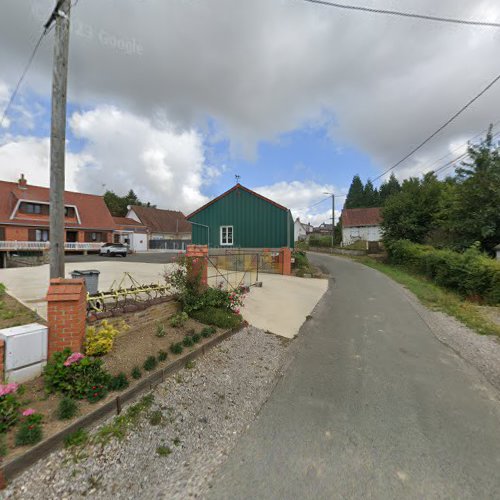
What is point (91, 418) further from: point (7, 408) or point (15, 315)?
point (15, 315)

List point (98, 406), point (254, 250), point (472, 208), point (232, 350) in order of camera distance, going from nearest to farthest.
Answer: point (98, 406) < point (232, 350) < point (472, 208) < point (254, 250)

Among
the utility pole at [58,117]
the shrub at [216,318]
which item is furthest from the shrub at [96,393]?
the shrub at [216,318]

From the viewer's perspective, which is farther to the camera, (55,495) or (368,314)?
(368,314)

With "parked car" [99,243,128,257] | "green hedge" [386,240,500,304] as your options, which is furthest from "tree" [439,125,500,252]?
"parked car" [99,243,128,257]

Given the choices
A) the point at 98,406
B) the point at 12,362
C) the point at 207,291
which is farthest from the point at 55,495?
the point at 207,291

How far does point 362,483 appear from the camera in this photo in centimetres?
215

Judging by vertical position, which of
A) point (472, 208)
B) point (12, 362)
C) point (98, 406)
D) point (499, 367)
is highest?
point (472, 208)

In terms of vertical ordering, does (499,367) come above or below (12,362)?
below

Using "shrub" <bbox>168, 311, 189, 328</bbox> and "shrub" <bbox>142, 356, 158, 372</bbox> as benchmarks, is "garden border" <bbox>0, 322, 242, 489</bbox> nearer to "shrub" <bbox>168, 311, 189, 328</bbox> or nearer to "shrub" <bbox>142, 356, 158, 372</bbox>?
"shrub" <bbox>142, 356, 158, 372</bbox>

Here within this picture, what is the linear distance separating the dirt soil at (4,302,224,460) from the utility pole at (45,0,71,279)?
1.58 metres

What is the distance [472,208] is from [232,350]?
16.8 metres

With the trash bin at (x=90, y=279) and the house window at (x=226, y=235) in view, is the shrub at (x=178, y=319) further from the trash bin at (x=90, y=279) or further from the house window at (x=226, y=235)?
the house window at (x=226, y=235)

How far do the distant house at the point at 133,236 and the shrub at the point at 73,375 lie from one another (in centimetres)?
3466

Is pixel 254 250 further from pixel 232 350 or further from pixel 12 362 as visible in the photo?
pixel 12 362
